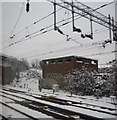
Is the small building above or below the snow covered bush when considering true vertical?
above

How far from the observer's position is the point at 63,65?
117 ft

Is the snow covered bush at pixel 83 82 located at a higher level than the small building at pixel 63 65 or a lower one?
lower

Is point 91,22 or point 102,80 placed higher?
point 91,22

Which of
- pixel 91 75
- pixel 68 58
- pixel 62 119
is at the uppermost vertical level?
pixel 68 58

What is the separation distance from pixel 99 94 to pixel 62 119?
44.4 ft

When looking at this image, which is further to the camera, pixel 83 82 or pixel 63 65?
pixel 63 65

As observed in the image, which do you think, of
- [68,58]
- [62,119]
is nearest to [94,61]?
[68,58]

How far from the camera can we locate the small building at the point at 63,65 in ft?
112

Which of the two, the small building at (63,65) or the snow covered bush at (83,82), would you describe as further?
the small building at (63,65)

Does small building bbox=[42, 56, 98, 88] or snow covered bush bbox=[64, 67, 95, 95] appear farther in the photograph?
small building bbox=[42, 56, 98, 88]

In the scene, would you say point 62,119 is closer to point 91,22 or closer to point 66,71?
point 91,22

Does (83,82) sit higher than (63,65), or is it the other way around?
(63,65)

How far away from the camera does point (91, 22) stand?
1326 centimetres

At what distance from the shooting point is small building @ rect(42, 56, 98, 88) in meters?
34.1
